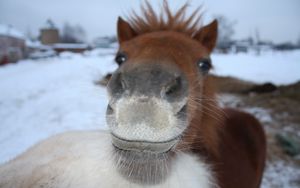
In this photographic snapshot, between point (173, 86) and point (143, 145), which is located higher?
point (173, 86)

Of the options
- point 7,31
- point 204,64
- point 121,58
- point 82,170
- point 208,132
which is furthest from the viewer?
point 7,31

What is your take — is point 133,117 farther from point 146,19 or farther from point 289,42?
point 289,42

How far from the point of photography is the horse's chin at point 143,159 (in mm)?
1461

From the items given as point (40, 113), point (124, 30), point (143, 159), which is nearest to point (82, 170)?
point (143, 159)

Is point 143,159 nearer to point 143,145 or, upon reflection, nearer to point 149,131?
point 143,145

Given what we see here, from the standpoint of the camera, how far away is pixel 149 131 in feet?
4.49

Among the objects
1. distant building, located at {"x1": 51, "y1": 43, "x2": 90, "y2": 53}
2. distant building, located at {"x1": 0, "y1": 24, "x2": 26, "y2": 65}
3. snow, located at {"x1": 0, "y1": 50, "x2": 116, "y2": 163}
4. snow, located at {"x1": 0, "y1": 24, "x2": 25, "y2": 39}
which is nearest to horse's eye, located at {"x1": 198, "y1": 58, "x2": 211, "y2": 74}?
snow, located at {"x1": 0, "y1": 50, "x2": 116, "y2": 163}

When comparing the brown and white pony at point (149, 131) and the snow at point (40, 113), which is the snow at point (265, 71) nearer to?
the snow at point (40, 113)

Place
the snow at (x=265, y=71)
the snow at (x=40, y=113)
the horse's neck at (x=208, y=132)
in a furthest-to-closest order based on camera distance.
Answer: the snow at (x=265, y=71)
the snow at (x=40, y=113)
the horse's neck at (x=208, y=132)

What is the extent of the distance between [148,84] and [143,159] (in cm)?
44

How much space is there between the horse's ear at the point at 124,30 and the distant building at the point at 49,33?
70.7 meters

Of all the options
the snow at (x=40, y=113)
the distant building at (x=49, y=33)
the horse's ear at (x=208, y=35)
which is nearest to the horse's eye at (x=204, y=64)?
the horse's ear at (x=208, y=35)

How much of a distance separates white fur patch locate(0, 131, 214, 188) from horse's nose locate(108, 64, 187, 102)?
1.82ft

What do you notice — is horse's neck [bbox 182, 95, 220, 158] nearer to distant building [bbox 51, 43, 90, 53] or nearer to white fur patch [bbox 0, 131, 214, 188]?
white fur patch [bbox 0, 131, 214, 188]
